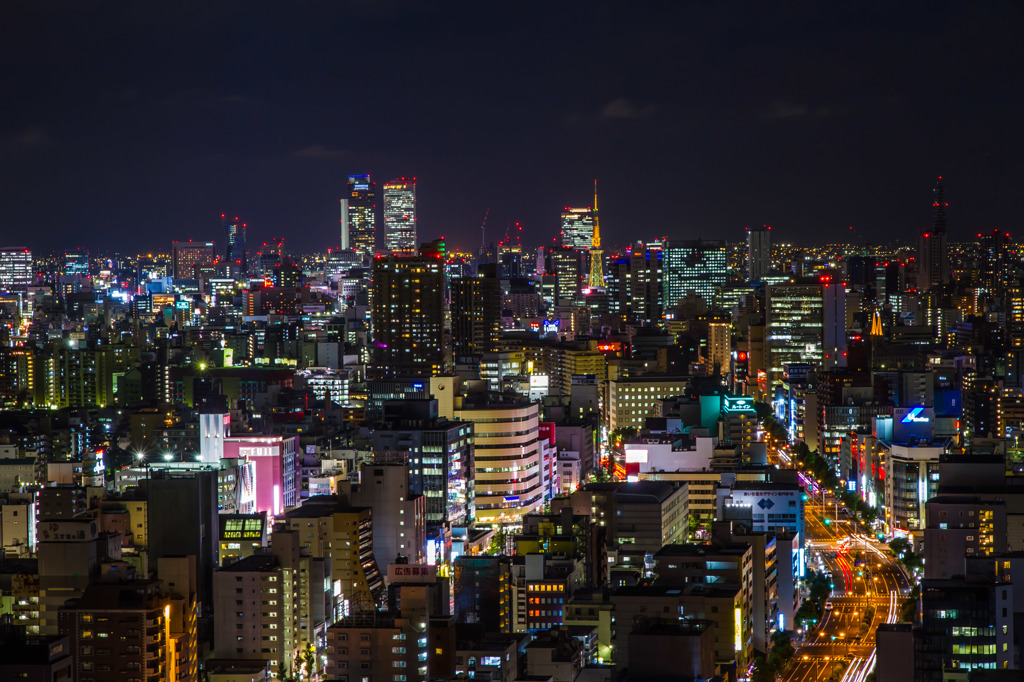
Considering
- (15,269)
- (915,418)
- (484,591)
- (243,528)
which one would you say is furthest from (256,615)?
(15,269)

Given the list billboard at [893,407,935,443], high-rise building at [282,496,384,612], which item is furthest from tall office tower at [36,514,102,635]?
billboard at [893,407,935,443]

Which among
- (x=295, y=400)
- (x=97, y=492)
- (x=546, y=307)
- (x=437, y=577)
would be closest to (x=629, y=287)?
(x=546, y=307)

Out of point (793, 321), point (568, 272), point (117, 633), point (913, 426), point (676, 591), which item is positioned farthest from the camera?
point (568, 272)

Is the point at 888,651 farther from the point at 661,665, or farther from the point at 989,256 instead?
the point at 989,256

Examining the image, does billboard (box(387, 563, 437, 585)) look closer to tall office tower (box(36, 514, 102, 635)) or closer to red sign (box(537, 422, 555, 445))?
tall office tower (box(36, 514, 102, 635))

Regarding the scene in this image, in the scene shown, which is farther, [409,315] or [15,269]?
[15,269]

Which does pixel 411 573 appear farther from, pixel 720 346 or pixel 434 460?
pixel 720 346

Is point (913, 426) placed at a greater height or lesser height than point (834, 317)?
lesser

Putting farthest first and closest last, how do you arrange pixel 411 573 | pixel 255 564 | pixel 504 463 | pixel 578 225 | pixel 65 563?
pixel 578 225 → pixel 504 463 → pixel 411 573 → pixel 255 564 → pixel 65 563
